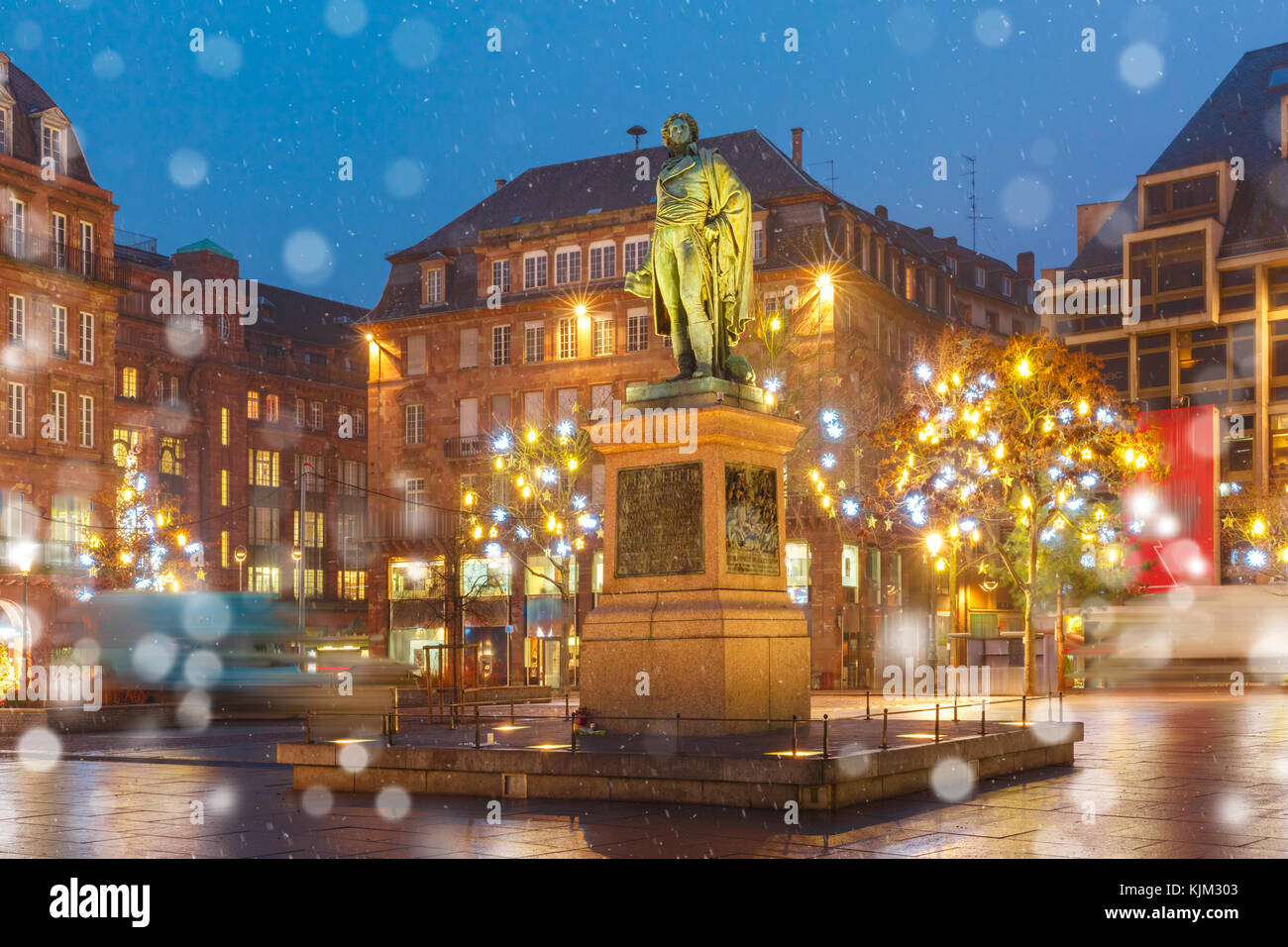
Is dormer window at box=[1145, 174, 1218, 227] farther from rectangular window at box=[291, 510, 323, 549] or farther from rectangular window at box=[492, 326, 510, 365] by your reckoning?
rectangular window at box=[291, 510, 323, 549]

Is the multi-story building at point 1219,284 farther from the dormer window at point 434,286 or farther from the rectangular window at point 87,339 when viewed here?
the rectangular window at point 87,339

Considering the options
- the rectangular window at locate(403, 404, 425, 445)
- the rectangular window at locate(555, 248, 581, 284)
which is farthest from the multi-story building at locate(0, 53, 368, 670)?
the rectangular window at locate(555, 248, 581, 284)

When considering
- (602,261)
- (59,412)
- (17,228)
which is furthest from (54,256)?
(602,261)

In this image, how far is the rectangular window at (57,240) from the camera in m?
57.5

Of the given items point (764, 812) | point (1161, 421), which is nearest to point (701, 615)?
point (764, 812)

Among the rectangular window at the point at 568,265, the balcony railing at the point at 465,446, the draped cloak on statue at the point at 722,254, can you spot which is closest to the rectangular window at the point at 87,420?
the balcony railing at the point at 465,446

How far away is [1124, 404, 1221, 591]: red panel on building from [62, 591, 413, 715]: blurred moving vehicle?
43950mm

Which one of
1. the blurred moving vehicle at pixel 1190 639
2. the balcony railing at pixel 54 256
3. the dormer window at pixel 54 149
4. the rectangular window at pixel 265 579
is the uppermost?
the dormer window at pixel 54 149

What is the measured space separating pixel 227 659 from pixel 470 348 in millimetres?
35064

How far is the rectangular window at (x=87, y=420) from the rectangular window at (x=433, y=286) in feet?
57.1

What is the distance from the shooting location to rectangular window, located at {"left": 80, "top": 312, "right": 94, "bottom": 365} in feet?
193
